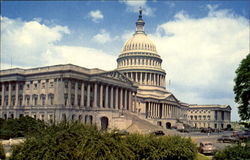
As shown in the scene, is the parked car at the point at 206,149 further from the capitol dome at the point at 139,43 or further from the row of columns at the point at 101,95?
the capitol dome at the point at 139,43

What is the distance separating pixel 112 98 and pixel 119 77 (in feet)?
26.5

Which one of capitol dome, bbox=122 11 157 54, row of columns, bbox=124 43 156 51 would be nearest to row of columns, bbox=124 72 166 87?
capitol dome, bbox=122 11 157 54

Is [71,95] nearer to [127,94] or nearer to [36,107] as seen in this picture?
[36,107]

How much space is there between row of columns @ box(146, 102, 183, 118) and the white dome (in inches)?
1068

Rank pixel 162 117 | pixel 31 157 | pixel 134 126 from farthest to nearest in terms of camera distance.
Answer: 1. pixel 162 117
2. pixel 134 126
3. pixel 31 157

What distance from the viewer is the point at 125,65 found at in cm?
15450

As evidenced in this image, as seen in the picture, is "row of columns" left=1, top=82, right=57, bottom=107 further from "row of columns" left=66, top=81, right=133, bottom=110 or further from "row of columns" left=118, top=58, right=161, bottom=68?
"row of columns" left=118, top=58, right=161, bottom=68

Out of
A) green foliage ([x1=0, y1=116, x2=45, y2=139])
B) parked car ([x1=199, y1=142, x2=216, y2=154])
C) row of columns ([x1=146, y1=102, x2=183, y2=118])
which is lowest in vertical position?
parked car ([x1=199, y1=142, x2=216, y2=154])

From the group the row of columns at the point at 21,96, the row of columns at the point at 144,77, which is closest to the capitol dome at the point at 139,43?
the row of columns at the point at 144,77

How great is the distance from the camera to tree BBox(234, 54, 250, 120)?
62.9 metres

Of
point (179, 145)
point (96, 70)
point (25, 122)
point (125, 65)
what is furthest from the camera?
point (125, 65)

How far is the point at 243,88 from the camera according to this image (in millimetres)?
64062

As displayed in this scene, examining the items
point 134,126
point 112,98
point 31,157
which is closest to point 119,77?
point 112,98

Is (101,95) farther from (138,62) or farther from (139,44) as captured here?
(139,44)
